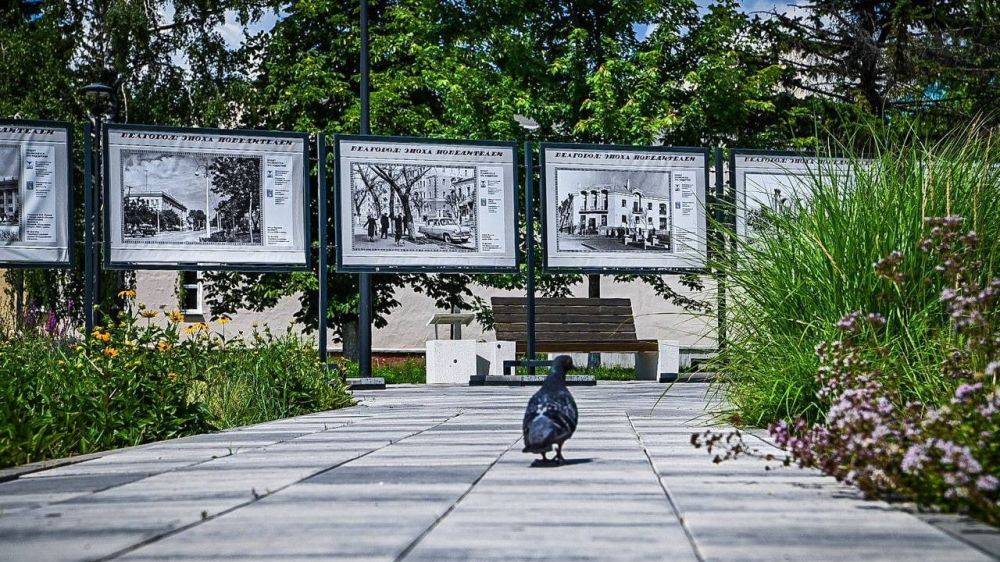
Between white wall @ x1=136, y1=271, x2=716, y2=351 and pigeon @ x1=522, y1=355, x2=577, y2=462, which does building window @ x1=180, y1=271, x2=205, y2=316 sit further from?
pigeon @ x1=522, y1=355, x2=577, y2=462

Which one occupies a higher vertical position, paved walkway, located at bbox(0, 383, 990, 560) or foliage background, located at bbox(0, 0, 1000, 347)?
foliage background, located at bbox(0, 0, 1000, 347)

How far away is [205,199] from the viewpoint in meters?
16.4

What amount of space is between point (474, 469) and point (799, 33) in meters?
23.2

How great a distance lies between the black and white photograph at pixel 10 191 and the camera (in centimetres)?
1577

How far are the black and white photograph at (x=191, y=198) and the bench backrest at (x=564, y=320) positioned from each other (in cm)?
595

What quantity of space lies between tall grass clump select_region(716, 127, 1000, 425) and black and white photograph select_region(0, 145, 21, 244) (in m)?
10.3

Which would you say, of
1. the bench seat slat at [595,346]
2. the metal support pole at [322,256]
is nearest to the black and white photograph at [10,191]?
the metal support pole at [322,256]

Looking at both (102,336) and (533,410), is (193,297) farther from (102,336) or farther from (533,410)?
(533,410)

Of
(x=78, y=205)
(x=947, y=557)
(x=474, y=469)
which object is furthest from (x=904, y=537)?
(x=78, y=205)

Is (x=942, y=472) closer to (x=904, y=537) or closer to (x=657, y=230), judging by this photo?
(x=904, y=537)

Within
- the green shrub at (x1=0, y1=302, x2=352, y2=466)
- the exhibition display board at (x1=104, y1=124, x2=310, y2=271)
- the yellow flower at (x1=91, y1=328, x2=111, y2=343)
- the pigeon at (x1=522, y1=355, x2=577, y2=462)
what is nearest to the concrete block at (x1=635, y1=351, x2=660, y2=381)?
the exhibition display board at (x1=104, y1=124, x2=310, y2=271)

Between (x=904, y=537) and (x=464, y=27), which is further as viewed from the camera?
(x=464, y=27)

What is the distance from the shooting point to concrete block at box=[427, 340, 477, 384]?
19812 millimetres

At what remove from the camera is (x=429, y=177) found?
675 inches
